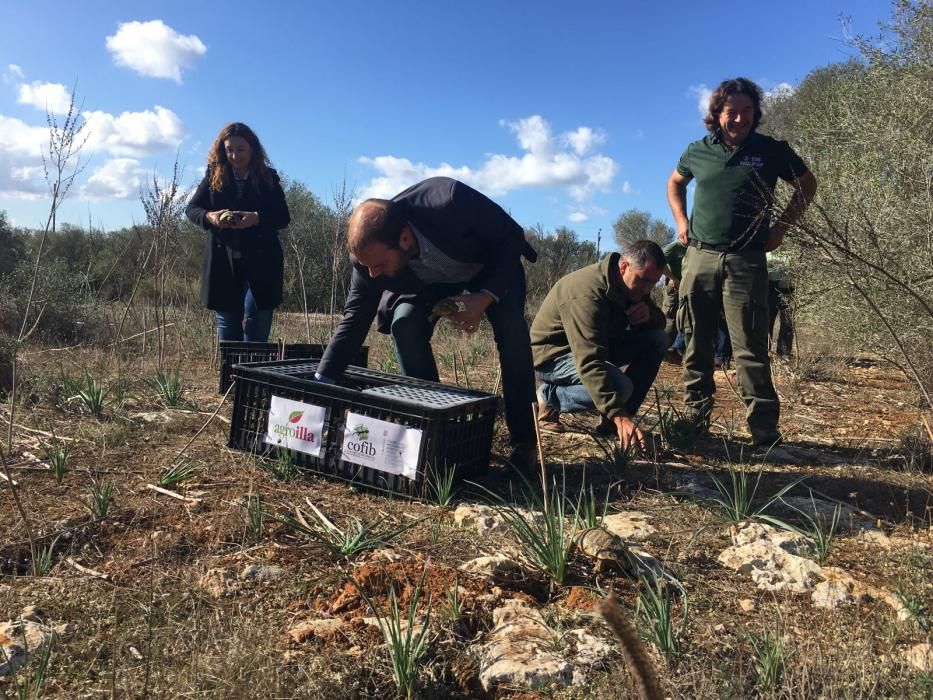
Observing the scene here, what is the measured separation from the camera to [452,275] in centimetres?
310

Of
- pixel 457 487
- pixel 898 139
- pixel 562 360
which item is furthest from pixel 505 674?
pixel 898 139

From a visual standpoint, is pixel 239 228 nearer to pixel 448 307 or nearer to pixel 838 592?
pixel 448 307

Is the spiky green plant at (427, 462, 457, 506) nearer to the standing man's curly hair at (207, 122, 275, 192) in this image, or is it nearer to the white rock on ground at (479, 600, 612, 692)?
the white rock on ground at (479, 600, 612, 692)

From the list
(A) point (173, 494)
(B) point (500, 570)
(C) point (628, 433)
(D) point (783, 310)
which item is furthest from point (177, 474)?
(D) point (783, 310)

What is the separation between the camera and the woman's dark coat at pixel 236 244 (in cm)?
424

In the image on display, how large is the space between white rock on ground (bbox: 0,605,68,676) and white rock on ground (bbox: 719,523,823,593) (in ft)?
6.21

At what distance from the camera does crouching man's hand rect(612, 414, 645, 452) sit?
110 inches

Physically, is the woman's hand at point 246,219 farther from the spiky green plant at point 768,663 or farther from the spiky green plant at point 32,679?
the spiky green plant at point 768,663

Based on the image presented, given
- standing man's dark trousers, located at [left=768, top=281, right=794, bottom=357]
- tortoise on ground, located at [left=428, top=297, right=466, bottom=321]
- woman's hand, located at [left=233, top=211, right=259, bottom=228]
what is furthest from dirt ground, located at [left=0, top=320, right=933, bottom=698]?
standing man's dark trousers, located at [left=768, top=281, right=794, bottom=357]

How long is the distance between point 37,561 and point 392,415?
1237 mm

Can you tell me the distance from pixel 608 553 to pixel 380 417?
Answer: 1.08 meters

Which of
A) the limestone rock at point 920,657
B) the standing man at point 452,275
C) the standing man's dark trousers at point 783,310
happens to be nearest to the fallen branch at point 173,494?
the standing man at point 452,275

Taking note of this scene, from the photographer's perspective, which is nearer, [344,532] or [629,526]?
[344,532]

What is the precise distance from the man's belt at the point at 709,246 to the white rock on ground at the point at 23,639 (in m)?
3.22
